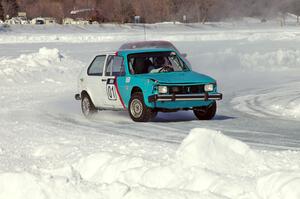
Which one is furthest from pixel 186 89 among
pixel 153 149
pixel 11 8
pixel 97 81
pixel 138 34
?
pixel 11 8

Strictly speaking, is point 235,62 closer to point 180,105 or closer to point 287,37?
point 180,105

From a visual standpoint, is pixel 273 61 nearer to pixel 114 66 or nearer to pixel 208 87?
pixel 114 66

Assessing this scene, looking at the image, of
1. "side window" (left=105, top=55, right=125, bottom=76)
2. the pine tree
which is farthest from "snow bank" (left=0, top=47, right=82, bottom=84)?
the pine tree

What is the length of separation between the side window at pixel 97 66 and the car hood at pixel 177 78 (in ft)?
5.22

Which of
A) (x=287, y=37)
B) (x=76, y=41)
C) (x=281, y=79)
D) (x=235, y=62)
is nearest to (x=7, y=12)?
(x=76, y=41)

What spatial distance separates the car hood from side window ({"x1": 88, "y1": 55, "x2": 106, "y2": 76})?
5.22ft

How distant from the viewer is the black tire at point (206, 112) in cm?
1382

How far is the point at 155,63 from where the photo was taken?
46.6 feet

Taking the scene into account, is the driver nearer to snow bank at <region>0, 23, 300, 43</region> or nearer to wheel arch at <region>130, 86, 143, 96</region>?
wheel arch at <region>130, 86, 143, 96</region>

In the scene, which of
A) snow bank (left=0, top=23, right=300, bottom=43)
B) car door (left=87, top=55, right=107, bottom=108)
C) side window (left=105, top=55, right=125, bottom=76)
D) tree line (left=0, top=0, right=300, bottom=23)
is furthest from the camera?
snow bank (left=0, top=23, right=300, bottom=43)

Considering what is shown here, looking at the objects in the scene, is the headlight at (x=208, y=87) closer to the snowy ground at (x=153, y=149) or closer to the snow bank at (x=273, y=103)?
the snowy ground at (x=153, y=149)

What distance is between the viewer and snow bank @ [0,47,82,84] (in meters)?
25.9

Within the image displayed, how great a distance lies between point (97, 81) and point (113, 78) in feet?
2.23

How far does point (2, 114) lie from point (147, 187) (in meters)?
8.92
